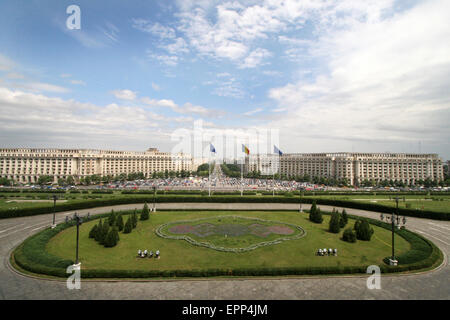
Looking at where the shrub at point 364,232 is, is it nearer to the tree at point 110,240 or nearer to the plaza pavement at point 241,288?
the plaza pavement at point 241,288

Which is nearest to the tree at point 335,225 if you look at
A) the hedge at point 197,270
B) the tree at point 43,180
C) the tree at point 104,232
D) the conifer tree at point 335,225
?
the conifer tree at point 335,225

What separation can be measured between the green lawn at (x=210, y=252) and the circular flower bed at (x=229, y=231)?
2.63 feet

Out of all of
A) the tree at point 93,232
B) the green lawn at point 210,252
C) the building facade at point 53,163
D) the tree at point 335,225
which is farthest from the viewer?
the building facade at point 53,163

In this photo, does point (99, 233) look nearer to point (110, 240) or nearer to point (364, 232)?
point (110, 240)

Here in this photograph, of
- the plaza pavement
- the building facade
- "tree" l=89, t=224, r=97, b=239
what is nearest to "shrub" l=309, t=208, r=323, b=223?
the plaza pavement

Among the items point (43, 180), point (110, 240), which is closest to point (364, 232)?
point (110, 240)

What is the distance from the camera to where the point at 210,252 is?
2098cm

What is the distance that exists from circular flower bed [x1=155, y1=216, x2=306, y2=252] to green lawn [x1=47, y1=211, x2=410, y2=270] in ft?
2.63

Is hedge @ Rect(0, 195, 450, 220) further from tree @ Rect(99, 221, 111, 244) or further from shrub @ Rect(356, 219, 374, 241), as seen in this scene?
tree @ Rect(99, 221, 111, 244)

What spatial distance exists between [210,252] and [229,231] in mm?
7145

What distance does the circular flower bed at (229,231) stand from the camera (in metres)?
23.5

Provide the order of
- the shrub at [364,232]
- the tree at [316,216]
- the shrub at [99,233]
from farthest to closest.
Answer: the tree at [316,216]
the shrub at [364,232]
the shrub at [99,233]
